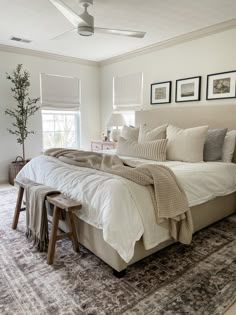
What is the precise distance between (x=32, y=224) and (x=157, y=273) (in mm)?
1291

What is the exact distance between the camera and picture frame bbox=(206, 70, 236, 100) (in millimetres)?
3590

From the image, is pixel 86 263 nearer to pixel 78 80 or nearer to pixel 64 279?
pixel 64 279

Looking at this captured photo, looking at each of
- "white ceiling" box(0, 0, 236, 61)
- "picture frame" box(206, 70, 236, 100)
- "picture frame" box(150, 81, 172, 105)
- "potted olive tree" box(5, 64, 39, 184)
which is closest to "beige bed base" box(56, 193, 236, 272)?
"picture frame" box(206, 70, 236, 100)

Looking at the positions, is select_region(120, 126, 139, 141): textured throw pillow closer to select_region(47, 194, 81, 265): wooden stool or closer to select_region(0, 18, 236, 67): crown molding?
select_region(0, 18, 236, 67): crown molding

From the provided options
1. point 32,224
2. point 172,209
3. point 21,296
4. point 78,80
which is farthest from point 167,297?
point 78,80

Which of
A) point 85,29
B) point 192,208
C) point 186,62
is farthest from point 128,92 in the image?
point 192,208

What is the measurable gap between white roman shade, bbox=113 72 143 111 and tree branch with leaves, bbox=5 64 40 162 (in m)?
1.73

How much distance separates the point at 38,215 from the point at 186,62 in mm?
3377

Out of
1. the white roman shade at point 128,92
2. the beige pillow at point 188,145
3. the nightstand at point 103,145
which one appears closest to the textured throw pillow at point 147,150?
the beige pillow at point 188,145

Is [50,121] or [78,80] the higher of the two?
[78,80]

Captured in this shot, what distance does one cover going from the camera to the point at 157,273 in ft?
6.72

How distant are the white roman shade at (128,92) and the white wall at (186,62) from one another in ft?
0.37

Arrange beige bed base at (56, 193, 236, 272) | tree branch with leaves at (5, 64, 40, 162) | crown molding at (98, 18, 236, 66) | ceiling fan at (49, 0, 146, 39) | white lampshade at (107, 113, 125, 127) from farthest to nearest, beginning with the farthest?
1. white lampshade at (107, 113, 125, 127)
2. tree branch with leaves at (5, 64, 40, 162)
3. crown molding at (98, 18, 236, 66)
4. ceiling fan at (49, 0, 146, 39)
5. beige bed base at (56, 193, 236, 272)

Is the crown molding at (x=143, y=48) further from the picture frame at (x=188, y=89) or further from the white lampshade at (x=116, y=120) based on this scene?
the white lampshade at (x=116, y=120)
